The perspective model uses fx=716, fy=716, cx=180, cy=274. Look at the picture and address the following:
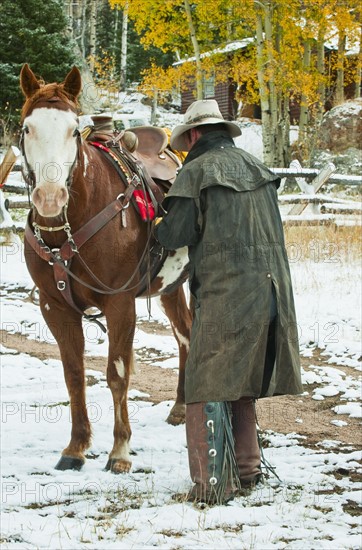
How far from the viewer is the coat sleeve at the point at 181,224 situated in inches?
161

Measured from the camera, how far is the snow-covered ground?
3.34 meters

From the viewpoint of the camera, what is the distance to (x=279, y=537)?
3.32m

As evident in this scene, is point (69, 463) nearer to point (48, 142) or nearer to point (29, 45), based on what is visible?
point (48, 142)

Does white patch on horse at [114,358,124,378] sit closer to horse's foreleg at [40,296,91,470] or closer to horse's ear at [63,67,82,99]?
horse's foreleg at [40,296,91,470]

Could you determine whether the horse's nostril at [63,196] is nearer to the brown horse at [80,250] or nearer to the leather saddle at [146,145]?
the brown horse at [80,250]

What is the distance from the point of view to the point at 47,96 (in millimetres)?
4113

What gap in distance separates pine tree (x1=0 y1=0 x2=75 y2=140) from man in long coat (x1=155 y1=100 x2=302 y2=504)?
17652mm

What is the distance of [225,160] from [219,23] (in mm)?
18930

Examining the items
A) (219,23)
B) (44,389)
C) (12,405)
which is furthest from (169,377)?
(219,23)

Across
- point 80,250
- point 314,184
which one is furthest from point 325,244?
point 80,250

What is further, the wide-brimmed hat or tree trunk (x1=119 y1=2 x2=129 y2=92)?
tree trunk (x1=119 y1=2 x2=129 y2=92)

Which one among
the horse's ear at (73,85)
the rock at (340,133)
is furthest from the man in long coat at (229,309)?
the rock at (340,133)

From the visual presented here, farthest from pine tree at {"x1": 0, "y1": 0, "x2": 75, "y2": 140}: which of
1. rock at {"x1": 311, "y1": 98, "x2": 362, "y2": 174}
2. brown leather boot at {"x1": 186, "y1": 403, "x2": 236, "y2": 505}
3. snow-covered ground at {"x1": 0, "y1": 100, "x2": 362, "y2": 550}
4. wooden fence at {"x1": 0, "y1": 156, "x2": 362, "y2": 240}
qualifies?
brown leather boot at {"x1": 186, "y1": 403, "x2": 236, "y2": 505}

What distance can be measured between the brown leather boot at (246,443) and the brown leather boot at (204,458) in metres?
0.21
